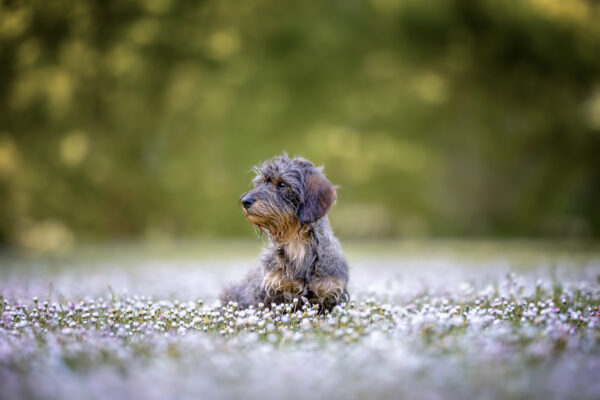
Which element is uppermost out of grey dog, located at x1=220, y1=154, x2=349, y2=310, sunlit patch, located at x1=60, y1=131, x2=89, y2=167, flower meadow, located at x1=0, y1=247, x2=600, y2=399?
sunlit patch, located at x1=60, y1=131, x2=89, y2=167

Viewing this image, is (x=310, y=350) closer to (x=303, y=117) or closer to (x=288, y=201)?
(x=288, y=201)

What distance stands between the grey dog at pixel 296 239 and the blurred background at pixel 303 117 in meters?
12.8

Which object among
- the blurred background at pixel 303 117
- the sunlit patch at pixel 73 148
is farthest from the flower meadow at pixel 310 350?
the sunlit patch at pixel 73 148

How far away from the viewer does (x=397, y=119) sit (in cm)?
1898

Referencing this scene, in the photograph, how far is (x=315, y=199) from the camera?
523 cm

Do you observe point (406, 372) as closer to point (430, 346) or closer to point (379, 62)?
point (430, 346)

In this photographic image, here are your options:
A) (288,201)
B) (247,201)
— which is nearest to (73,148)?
(247,201)

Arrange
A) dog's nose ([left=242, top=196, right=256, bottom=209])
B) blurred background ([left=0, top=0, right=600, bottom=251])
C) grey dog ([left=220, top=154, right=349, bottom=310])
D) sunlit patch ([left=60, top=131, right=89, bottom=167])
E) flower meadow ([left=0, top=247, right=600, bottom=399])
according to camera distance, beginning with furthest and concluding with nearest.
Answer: sunlit patch ([left=60, top=131, right=89, bottom=167]), blurred background ([left=0, top=0, right=600, bottom=251]), dog's nose ([left=242, top=196, right=256, bottom=209]), grey dog ([left=220, top=154, right=349, bottom=310]), flower meadow ([left=0, top=247, right=600, bottom=399])

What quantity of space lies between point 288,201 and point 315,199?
300 millimetres

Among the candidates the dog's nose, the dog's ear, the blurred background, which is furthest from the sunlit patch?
the dog's ear

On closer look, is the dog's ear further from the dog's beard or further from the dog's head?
the dog's beard

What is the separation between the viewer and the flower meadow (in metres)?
2.67

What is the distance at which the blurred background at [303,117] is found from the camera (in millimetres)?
17766

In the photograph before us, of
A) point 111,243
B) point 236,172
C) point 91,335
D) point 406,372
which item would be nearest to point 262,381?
point 406,372
